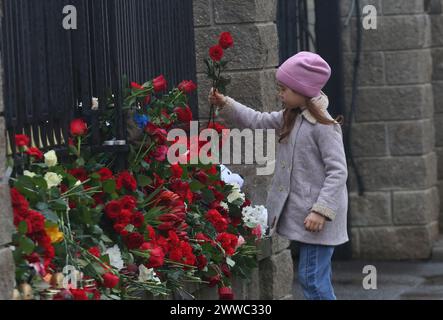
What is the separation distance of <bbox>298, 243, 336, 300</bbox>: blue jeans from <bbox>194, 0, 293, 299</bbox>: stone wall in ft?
3.08

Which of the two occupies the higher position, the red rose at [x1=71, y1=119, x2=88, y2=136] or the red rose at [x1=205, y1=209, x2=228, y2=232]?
the red rose at [x1=71, y1=119, x2=88, y2=136]

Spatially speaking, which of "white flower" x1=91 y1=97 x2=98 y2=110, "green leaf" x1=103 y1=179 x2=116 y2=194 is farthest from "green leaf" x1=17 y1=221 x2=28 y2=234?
"white flower" x1=91 y1=97 x2=98 y2=110

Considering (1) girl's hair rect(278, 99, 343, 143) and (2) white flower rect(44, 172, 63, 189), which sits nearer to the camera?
(2) white flower rect(44, 172, 63, 189)

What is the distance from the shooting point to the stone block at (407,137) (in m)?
9.67

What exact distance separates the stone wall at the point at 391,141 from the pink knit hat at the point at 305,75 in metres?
3.78

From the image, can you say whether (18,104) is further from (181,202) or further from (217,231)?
(217,231)

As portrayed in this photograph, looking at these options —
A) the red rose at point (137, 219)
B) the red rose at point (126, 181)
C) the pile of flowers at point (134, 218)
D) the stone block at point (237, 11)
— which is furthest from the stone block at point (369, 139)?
the red rose at point (137, 219)

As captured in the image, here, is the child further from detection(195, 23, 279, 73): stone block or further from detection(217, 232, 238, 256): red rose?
detection(195, 23, 279, 73): stone block

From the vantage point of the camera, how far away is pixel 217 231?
20.2 feet

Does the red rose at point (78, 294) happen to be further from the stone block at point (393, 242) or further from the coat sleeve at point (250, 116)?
the stone block at point (393, 242)

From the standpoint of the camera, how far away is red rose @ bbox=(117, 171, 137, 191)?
5.43 metres
